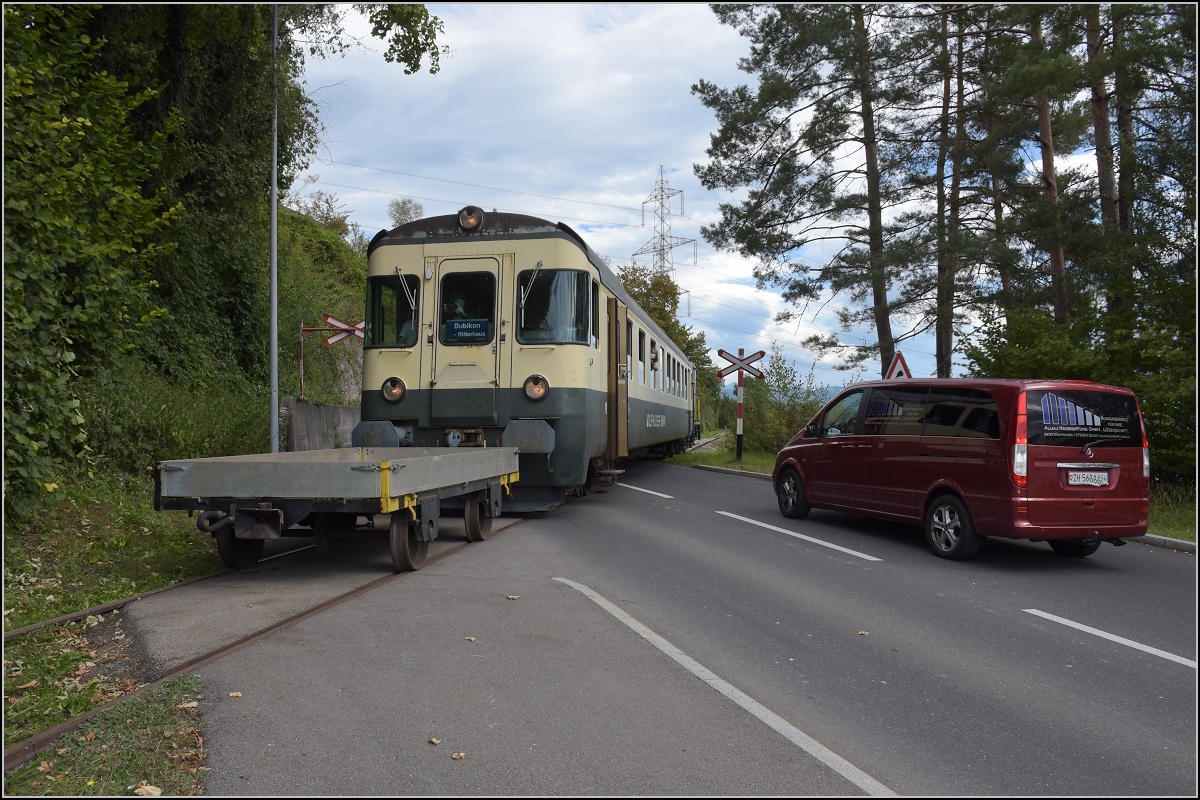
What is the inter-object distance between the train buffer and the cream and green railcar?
273 centimetres

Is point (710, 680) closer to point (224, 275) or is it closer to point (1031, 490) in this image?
point (1031, 490)

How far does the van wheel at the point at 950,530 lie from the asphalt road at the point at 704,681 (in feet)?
1.05

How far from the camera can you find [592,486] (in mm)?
13000

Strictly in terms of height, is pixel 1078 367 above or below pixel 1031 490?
above

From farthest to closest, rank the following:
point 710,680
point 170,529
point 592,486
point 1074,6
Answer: point 1074,6 → point 592,486 → point 170,529 → point 710,680

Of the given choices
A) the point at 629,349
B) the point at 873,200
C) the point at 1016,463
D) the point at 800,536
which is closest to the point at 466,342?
the point at 629,349

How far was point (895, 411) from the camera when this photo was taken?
994 centimetres

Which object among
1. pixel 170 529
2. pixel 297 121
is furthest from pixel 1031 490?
pixel 297 121

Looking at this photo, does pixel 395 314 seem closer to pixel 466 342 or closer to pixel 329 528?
pixel 466 342

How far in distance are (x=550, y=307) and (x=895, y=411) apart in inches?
172

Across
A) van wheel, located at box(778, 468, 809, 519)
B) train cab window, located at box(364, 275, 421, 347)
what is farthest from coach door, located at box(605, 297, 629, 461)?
train cab window, located at box(364, 275, 421, 347)

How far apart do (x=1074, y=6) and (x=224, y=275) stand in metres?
16.4

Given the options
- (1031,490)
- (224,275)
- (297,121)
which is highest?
(297,121)

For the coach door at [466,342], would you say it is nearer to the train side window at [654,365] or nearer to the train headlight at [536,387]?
the train headlight at [536,387]
